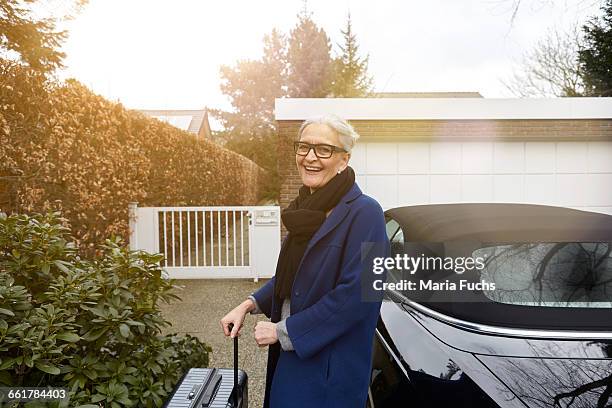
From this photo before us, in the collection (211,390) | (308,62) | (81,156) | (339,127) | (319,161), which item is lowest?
(211,390)

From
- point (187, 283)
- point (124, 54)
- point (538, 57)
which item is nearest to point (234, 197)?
point (124, 54)

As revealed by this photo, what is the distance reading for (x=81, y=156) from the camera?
5270 mm

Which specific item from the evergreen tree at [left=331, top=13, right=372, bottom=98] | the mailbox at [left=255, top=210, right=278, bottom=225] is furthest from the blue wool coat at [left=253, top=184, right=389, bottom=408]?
the evergreen tree at [left=331, top=13, right=372, bottom=98]

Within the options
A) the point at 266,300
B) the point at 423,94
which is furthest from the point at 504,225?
the point at 423,94

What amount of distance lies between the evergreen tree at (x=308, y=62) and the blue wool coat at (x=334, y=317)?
31407 millimetres

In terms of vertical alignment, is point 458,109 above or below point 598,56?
below

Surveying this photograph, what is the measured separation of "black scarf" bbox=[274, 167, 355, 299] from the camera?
1.81 metres

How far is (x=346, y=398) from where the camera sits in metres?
1.72

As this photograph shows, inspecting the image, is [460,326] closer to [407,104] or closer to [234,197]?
[407,104]

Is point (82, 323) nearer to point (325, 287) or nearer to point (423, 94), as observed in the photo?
point (325, 287)

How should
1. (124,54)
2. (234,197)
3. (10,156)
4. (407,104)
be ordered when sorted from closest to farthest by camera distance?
(10,156) < (407,104) < (124,54) < (234,197)

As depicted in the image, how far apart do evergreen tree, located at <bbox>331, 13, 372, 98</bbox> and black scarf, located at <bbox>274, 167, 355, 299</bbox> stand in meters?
27.9

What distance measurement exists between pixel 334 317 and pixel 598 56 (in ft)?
69.1

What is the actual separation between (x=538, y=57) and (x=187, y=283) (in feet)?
67.2
